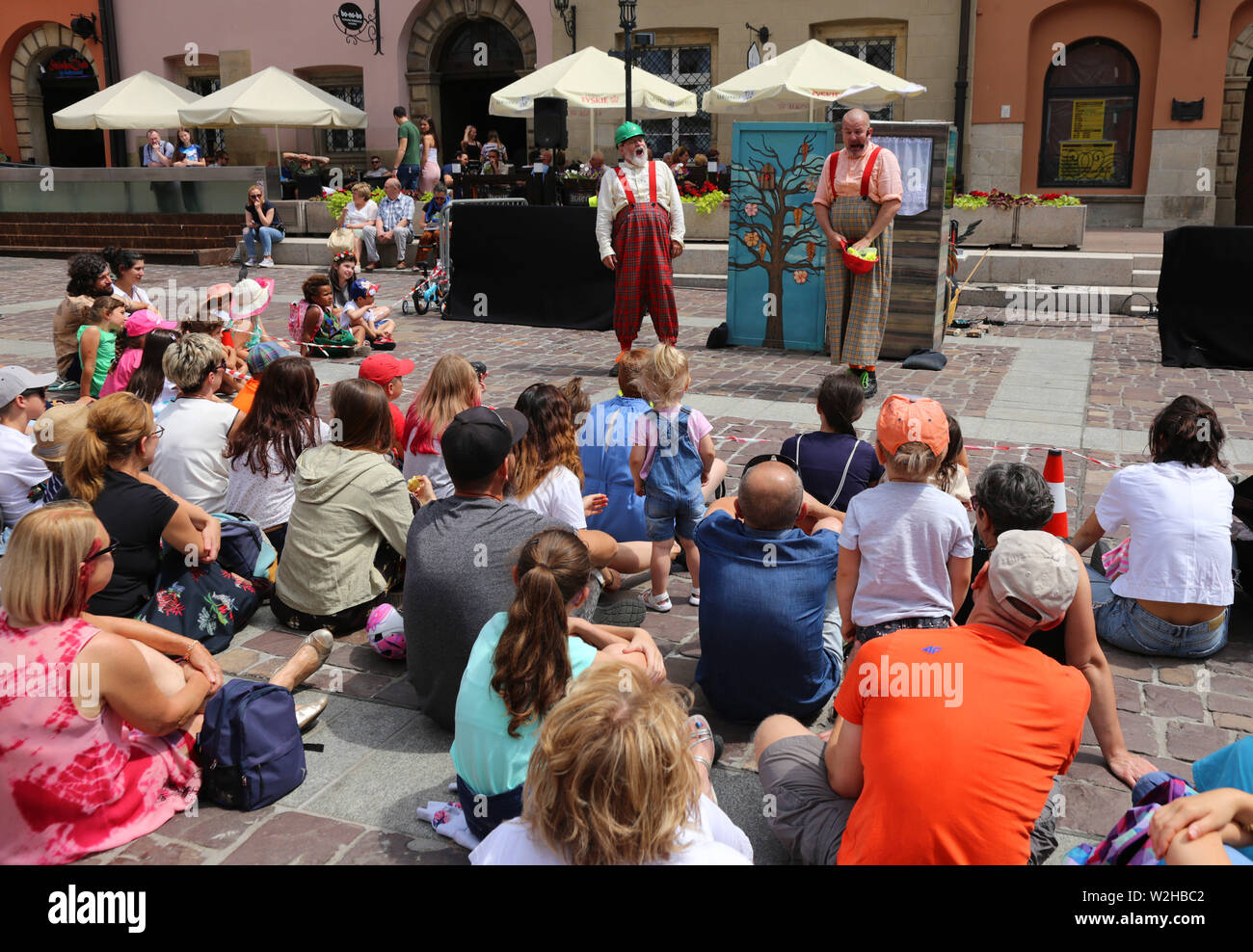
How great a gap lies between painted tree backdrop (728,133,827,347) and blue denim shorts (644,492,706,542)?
650 centimetres

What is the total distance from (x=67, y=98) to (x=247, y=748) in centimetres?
3198

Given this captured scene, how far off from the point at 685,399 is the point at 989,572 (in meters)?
6.25

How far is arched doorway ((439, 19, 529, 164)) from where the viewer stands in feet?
80.6

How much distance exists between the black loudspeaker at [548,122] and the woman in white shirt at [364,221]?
3.29m

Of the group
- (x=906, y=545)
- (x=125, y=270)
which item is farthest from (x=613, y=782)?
(x=125, y=270)

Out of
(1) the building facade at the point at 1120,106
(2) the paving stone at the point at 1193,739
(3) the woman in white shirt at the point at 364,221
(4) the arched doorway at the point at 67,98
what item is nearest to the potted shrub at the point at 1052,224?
(1) the building facade at the point at 1120,106

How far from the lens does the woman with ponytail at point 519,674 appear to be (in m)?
2.90

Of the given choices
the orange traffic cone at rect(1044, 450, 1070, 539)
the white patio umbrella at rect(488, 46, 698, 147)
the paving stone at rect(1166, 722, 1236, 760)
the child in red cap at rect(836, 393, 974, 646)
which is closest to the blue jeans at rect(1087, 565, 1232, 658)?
the orange traffic cone at rect(1044, 450, 1070, 539)

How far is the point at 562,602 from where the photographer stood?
117 inches

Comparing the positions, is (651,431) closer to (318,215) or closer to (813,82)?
(813,82)

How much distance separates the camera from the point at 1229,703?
406 centimetres

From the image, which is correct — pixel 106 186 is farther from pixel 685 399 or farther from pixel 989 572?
pixel 989 572

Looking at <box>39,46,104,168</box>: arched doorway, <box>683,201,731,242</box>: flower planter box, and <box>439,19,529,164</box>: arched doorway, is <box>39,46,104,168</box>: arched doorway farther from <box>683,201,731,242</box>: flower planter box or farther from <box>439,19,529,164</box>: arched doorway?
<box>683,201,731,242</box>: flower planter box
